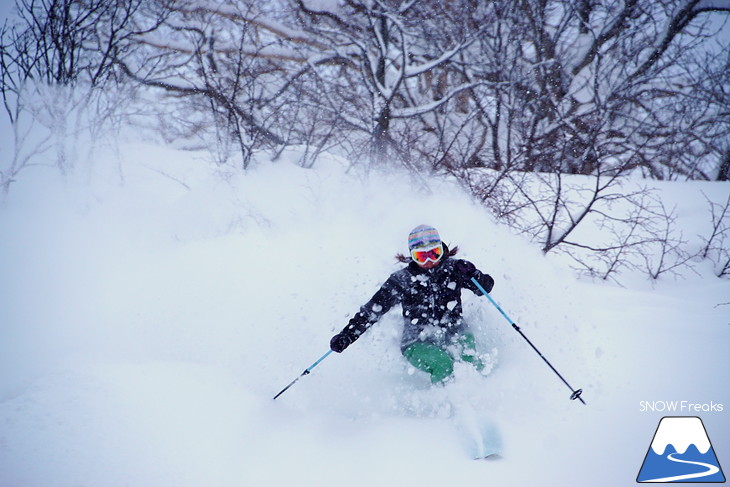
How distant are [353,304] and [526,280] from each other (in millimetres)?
1842

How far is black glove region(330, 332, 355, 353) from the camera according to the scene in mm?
2551

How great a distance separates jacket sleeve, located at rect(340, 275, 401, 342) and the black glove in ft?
0.10

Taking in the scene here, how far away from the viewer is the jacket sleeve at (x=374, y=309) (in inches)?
106

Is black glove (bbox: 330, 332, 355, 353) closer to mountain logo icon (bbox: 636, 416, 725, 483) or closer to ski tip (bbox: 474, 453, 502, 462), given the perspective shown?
ski tip (bbox: 474, 453, 502, 462)

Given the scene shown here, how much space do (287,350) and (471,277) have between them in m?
1.69

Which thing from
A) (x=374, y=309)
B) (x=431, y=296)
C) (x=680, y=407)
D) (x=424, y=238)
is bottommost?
(x=680, y=407)

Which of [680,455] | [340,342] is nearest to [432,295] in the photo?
[340,342]

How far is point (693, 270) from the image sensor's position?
5.37 m

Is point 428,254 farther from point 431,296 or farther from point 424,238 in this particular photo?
point 431,296

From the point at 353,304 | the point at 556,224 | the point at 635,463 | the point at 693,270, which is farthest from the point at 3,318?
the point at 693,270

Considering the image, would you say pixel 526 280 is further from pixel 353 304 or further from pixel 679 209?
pixel 679 209

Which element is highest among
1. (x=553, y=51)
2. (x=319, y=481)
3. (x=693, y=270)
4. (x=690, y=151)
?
(x=553, y=51)

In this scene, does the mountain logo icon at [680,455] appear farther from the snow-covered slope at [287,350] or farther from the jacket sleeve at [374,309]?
the jacket sleeve at [374,309]

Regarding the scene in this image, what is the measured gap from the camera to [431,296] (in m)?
2.94
